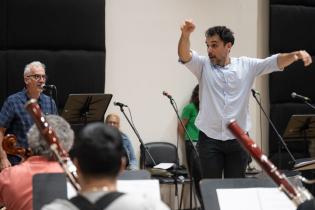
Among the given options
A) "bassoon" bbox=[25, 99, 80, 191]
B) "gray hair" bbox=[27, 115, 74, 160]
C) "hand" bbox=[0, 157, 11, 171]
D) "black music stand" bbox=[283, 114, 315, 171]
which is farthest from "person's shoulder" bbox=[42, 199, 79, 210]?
"black music stand" bbox=[283, 114, 315, 171]

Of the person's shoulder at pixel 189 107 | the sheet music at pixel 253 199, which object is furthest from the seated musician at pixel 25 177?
the person's shoulder at pixel 189 107

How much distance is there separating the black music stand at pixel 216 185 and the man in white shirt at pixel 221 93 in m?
1.03

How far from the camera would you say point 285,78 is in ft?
23.8

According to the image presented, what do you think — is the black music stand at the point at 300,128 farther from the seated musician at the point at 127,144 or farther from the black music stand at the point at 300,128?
the seated musician at the point at 127,144

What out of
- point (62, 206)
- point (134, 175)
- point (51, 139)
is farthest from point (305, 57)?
point (62, 206)

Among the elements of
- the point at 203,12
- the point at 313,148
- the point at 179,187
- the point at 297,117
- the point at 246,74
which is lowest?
the point at 179,187

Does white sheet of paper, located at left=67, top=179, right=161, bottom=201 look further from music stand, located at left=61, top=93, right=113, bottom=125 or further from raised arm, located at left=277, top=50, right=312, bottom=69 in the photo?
music stand, located at left=61, top=93, right=113, bottom=125

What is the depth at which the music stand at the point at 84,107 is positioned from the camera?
5102 millimetres

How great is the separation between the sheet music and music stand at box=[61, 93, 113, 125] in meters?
2.57

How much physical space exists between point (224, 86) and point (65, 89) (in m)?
2.53

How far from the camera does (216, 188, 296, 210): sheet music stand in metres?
2.75

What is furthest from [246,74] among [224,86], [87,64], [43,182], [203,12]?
[203,12]

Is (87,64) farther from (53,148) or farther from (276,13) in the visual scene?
(53,148)

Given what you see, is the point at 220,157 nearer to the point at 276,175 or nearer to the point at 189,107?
the point at 276,175
